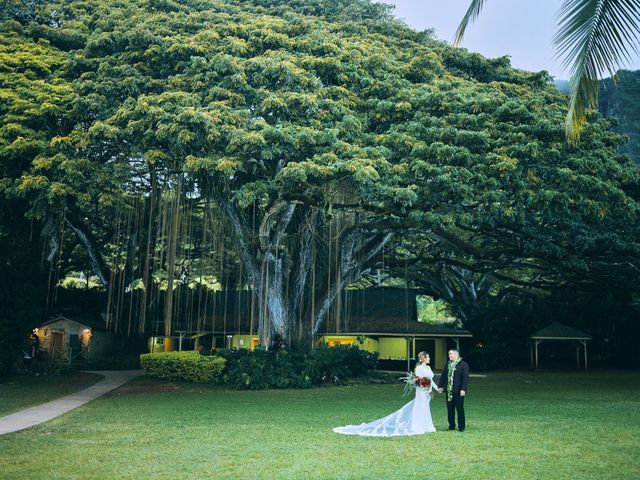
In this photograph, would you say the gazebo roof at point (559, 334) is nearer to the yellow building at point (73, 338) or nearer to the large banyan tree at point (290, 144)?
the large banyan tree at point (290, 144)

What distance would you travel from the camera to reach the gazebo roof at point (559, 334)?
27.1m

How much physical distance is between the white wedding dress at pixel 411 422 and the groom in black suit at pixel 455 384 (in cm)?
26

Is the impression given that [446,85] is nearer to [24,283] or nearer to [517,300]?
[24,283]

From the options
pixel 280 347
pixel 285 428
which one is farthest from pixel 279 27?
pixel 285 428

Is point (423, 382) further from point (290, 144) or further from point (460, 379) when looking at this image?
point (290, 144)

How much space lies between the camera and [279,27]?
1931cm

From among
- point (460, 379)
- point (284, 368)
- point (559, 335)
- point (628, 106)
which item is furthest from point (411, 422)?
point (628, 106)

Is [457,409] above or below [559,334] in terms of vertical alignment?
below

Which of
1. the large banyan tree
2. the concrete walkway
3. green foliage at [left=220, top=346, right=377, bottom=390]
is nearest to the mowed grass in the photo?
the concrete walkway

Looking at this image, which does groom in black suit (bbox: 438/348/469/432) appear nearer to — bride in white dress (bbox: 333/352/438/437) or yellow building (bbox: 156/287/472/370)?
bride in white dress (bbox: 333/352/438/437)

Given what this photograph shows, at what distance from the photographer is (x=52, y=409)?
1345 cm

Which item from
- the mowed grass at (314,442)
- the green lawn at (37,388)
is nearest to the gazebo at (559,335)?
the mowed grass at (314,442)

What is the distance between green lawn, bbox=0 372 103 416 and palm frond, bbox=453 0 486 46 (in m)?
11.1

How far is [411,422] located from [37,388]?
41.7 feet
